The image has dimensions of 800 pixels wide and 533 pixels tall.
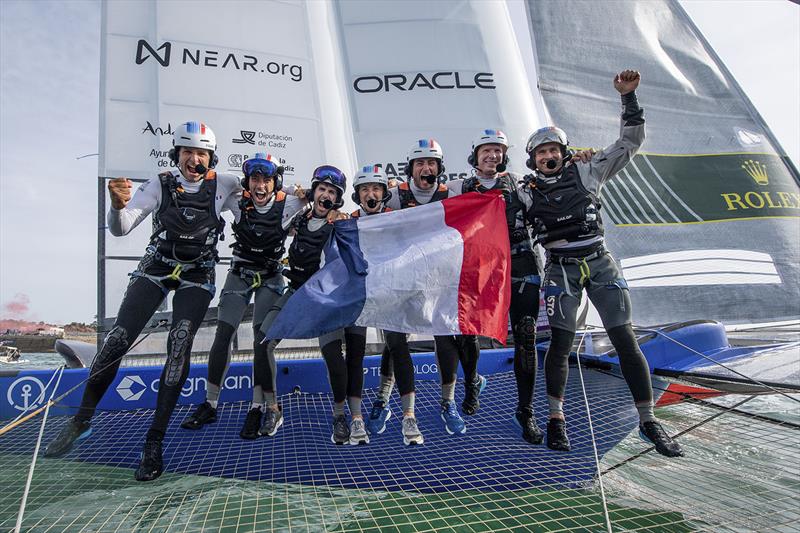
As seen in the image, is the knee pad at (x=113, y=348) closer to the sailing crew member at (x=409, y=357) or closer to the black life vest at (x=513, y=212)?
the sailing crew member at (x=409, y=357)

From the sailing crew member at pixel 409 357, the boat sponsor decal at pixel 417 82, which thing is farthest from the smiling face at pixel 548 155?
the boat sponsor decal at pixel 417 82

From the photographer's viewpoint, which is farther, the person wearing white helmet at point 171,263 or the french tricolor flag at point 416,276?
the french tricolor flag at point 416,276

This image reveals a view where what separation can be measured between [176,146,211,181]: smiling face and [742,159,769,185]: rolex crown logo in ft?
20.6

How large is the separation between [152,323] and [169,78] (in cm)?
277

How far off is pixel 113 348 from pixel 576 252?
279 cm

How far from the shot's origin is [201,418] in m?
3.28

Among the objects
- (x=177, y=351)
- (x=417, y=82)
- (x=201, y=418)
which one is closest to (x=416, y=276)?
(x=177, y=351)

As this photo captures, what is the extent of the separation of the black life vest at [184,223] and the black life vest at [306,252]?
513 millimetres

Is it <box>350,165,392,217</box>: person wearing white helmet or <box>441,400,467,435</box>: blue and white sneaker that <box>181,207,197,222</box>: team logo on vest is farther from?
<box>441,400,467,435</box>: blue and white sneaker

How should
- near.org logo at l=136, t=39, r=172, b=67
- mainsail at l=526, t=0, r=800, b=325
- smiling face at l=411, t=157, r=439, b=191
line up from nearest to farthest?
smiling face at l=411, t=157, r=439, b=191
near.org logo at l=136, t=39, r=172, b=67
mainsail at l=526, t=0, r=800, b=325

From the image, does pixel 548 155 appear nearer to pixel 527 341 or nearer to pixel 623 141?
pixel 623 141

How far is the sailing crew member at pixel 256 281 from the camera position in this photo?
3.23 meters

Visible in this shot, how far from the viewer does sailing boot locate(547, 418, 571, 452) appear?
279 cm

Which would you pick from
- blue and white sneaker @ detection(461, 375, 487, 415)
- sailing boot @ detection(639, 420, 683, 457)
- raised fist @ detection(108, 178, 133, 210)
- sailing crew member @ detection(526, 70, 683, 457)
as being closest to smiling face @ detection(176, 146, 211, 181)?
raised fist @ detection(108, 178, 133, 210)
